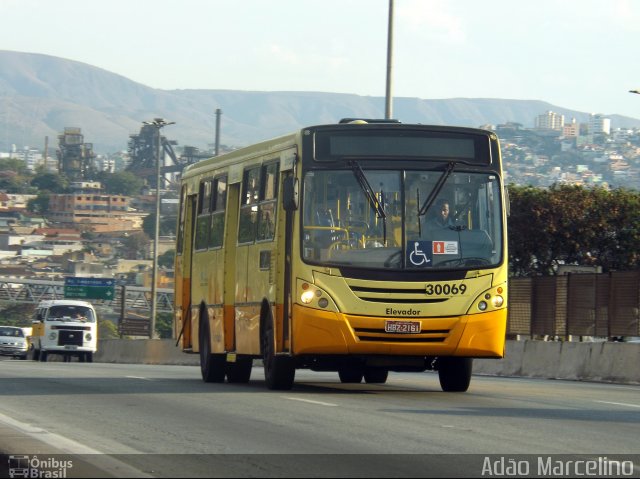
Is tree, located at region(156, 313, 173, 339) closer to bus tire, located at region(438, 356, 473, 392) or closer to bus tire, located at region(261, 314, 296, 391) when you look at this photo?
bus tire, located at region(438, 356, 473, 392)

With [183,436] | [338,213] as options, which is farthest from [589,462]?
[338,213]

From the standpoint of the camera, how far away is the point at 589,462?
38.5ft

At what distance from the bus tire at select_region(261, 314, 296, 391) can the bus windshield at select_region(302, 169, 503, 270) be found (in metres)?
1.55

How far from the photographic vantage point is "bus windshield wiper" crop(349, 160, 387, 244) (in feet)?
61.4

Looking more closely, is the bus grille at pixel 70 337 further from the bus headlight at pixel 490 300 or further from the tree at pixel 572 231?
the bus headlight at pixel 490 300

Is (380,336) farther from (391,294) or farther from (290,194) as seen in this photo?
(290,194)

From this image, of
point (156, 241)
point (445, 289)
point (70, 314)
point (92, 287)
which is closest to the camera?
point (445, 289)

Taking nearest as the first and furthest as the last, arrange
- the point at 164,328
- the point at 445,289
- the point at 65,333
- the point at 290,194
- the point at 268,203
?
the point at 445,289, the point at 290,194, the point at 268,203, the point at 65,333, the point at 164,328

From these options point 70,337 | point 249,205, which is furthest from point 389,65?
point 70,337

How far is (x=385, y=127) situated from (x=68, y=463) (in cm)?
898

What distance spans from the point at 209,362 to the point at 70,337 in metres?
31.3

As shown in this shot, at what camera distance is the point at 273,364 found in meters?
19.8

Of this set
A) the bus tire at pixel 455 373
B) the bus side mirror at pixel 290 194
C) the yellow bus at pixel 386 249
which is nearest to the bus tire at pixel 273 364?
the yellow bus at pixel 386 249

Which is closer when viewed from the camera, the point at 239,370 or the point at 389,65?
the point at 239,370
